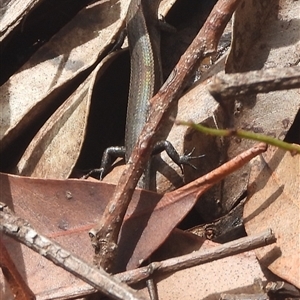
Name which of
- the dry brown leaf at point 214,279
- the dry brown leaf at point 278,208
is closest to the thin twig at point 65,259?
the dry brown leaf at point 214,279

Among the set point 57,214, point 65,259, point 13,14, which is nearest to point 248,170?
point 57,214

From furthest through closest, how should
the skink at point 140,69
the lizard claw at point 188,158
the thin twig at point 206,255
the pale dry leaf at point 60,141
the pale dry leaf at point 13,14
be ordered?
the skink at point 140,69 → the pale dry leaf at point 13,14 → the pale dry leaf at point 60,141 → the lizard claw at point 188,158 → the thin twig at point 206,255

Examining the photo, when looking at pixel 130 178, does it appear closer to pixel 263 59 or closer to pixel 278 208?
pixel 278 208

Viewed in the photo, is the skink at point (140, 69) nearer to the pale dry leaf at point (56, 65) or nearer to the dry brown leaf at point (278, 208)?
the pale dry leaf at point (56, 65)

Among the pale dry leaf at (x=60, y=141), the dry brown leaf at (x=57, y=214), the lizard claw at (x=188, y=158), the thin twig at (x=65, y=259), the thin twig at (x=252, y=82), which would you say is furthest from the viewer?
the pale dry leaf at (x=60, y=141)

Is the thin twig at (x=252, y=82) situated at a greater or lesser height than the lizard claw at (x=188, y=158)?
lesser

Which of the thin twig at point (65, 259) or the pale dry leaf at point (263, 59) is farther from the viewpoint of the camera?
the pale dry leaf at point (263, 59)

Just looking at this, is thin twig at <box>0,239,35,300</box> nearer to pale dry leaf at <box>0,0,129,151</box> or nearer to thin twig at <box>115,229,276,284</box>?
thin twig at <box>115,229,276,284</box>
